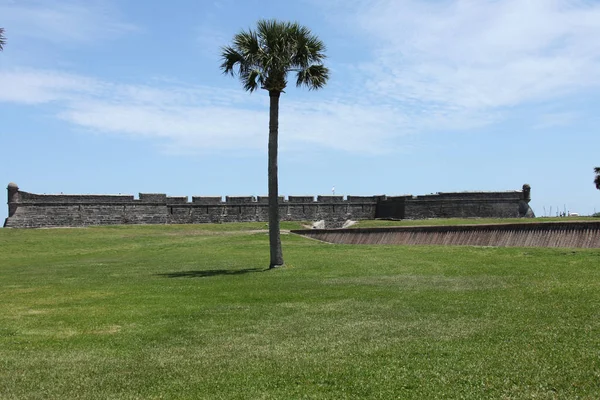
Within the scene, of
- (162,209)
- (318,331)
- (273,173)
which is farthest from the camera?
(162,209)

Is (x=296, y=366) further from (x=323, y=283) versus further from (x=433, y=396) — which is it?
(x=323, y=283)

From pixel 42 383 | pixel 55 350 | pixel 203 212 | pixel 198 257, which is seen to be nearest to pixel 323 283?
pixel 55 350

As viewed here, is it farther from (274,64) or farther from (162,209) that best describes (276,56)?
(162,209)

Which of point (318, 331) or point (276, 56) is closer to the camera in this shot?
point (318, 331)

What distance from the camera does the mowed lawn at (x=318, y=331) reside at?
19.3 feet

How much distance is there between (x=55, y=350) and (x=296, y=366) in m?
3.45

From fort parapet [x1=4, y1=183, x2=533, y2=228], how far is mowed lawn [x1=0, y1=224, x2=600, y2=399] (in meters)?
24.4

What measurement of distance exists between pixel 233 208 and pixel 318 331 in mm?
38374

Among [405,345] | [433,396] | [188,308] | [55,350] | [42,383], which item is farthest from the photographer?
[188,308]

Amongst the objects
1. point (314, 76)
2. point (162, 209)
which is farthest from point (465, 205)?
point (314, 76)

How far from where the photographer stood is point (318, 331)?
8.41m

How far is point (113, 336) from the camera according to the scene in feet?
28.5

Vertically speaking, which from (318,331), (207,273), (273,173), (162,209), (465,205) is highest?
(273,173)

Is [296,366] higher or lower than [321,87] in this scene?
lower
